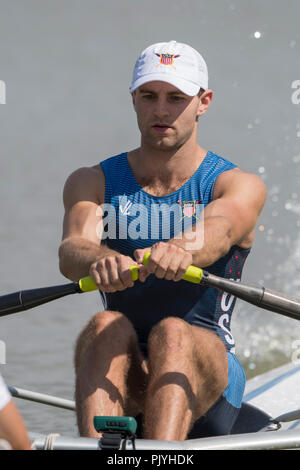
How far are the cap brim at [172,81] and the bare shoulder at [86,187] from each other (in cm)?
33

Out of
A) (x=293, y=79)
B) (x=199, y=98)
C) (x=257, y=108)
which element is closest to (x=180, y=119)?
(x=199, y=98)

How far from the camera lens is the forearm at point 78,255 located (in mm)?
2197

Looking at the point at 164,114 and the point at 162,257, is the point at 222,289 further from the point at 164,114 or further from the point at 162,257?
the point at 164,114

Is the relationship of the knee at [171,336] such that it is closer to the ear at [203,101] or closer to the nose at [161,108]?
the nose at [161,108]

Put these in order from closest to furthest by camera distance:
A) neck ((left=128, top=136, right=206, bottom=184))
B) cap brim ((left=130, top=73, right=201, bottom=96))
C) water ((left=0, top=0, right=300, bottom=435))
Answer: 1. cap brim ((left=130, top=73, right=201, bottom=96))
2. neck ((left=128, top=136, right=206, bottom=184))
3. water ((left=0, top=0, right=300, bottom=435))

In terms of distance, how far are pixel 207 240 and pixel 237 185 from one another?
1.00 ft

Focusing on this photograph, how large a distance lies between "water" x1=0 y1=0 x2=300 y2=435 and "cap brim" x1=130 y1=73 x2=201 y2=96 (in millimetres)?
2880

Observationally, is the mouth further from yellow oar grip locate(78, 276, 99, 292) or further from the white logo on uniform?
yellow oar grip locate(78, 276, 99, 292)

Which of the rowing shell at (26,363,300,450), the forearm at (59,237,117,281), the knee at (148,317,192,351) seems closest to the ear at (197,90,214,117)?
the forearm at (59,237,117,281)

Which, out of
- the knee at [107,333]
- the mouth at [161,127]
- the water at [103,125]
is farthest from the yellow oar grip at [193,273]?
the water at [103,125]

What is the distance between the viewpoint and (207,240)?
2172mm

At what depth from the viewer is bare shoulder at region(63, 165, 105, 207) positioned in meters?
2.54

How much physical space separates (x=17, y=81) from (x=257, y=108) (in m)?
3.10
